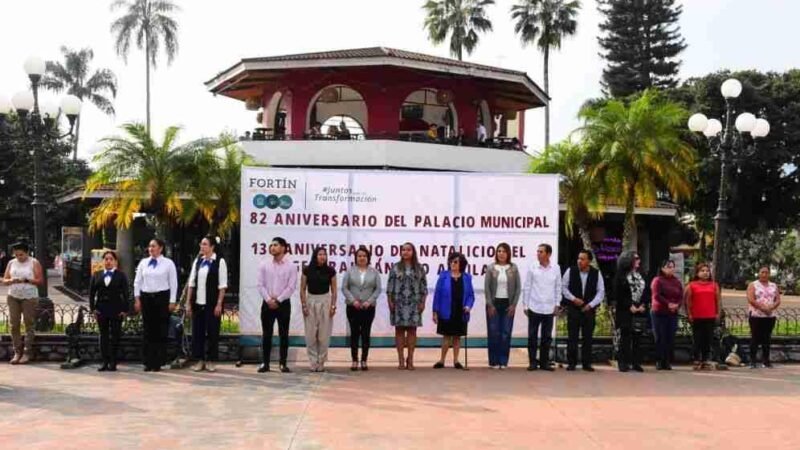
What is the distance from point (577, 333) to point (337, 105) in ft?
55.4

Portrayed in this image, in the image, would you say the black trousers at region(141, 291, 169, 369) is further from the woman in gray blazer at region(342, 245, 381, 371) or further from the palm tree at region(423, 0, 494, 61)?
the palm tree at region(423, 0, 494, 61)

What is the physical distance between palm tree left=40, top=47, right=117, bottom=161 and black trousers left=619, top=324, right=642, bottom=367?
57.2 meters

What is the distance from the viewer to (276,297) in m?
10.7

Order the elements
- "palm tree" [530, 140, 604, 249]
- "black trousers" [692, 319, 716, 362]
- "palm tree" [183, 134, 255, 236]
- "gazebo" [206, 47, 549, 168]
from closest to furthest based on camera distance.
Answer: "black trousers" [692, 319, 716, 362] → "palm tree" [183, 134, 255, 236] → "palm tree" [530, 140, 604, 249] → "gazebo" [206, 47, 549, 168]

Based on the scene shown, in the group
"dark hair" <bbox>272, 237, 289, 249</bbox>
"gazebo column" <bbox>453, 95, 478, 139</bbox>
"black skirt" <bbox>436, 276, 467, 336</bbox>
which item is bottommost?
"black skirt" <bbox>436, 276, 467, 336</bbox>

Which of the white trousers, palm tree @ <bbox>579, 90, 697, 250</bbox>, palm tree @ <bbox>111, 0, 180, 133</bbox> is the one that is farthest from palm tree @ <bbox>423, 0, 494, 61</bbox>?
the white trousers

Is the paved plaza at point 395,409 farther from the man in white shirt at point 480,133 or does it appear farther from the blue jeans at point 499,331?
the man in white shirt at point 480,133

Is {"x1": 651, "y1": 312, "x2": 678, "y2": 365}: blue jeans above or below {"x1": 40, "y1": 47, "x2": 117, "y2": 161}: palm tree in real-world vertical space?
below

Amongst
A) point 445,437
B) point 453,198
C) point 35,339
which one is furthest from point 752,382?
point 35,339

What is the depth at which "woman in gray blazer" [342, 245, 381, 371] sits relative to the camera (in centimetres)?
1091

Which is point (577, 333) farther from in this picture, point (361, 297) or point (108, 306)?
point (108, 306)

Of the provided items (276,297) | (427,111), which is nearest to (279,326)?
(276,297)

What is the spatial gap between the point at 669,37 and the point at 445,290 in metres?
48.0

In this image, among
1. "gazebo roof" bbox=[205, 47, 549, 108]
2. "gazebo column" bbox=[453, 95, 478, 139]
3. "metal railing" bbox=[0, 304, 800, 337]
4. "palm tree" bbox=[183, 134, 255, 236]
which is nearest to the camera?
"metal railing" bbox=[0, 304, 800, 337]
